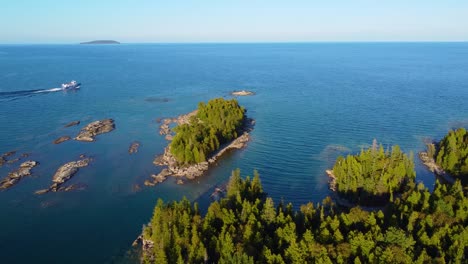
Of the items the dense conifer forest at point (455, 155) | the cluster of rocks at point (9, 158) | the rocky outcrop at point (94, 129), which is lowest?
the cluster of rocks at point (9, 158)

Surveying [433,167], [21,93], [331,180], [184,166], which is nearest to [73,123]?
[184,166]

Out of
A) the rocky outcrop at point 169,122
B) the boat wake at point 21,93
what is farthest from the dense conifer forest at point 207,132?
the boat wake at point 21,93

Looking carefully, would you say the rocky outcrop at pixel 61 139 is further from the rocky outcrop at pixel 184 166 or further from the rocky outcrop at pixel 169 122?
the rocky outcrop at pixel 184 166

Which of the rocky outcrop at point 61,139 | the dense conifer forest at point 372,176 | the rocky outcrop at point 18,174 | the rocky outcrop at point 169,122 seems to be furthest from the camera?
the rocky outcrop at point 169,122

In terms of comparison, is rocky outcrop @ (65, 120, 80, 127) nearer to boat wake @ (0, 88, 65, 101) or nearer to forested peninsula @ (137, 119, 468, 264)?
boat wake @ (0, 88, 65, 101)

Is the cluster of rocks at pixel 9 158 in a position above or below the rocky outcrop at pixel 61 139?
below

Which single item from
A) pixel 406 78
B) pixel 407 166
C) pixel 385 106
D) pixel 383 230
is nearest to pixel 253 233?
pixel 383 230

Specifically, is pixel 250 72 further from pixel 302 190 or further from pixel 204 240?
pixel 204 240
